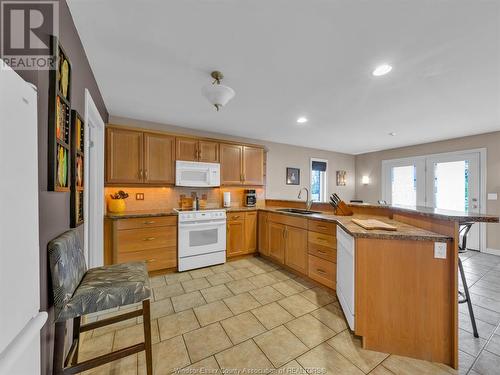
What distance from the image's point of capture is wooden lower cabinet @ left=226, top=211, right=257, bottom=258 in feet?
11.5

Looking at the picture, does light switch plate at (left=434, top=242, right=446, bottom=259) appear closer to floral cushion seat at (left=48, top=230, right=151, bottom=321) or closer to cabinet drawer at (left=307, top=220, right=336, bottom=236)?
cabinet drawer at (left=307, top=220, right=336, bottom=236)

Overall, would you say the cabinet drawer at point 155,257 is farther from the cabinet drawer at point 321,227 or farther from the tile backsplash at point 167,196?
the cabinet drawer at point 321,227

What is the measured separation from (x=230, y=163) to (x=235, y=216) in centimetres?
101

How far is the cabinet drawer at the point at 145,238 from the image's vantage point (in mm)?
2682

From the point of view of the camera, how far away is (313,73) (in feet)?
6.57

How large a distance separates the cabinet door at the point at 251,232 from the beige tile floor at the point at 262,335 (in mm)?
987

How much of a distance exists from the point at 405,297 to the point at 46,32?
9.00ft

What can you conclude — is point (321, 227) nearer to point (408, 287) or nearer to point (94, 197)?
point (408, 287)

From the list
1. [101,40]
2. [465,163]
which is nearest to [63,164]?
[101,40]

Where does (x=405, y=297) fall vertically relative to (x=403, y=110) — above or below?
below

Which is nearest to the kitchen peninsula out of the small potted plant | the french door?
the french door

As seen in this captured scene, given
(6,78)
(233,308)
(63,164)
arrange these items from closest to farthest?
(6,78)
(63,164)
(233,308)

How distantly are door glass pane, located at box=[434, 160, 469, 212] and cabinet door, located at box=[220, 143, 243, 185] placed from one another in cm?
Answer: 424

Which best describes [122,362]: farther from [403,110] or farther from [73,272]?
[403,110]
